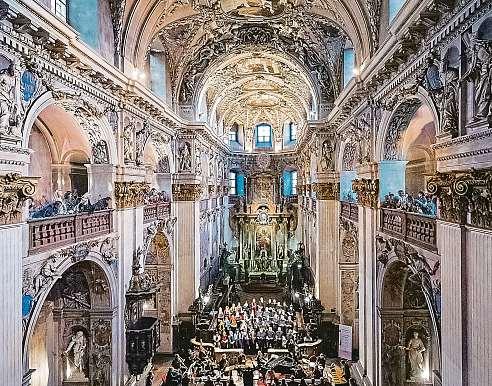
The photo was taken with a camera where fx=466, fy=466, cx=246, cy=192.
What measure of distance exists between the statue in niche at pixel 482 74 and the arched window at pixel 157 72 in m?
15.2

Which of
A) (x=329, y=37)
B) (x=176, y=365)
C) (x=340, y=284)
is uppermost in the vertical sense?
(x=329, y=37)

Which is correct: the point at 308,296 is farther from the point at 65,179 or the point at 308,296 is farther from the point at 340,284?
the point at 65,179

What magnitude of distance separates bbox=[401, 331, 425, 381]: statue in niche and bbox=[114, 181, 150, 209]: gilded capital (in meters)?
8.98

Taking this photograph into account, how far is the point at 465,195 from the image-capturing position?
7.32 metres

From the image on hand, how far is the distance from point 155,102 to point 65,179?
500 cm

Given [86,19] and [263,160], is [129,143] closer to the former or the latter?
[86,19]

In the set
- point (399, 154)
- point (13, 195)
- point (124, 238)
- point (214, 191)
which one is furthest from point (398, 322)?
point (214, 191)

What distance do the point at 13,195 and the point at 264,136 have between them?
36.3 meters

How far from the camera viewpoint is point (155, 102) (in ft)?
54.3

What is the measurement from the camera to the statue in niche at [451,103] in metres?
7.91

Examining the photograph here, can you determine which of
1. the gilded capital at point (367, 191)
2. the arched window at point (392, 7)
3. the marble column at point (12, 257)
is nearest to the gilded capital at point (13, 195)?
the marble column at point (12, 257)

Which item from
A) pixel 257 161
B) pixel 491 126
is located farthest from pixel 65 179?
pixel 257 161

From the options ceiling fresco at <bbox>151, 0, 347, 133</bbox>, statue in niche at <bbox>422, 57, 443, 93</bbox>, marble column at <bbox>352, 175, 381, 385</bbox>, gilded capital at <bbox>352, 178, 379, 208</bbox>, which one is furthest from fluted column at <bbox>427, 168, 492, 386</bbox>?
ceiling fresco at <bbox>151, 0, 347, 133</bbox>

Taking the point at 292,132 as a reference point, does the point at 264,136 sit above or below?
below
